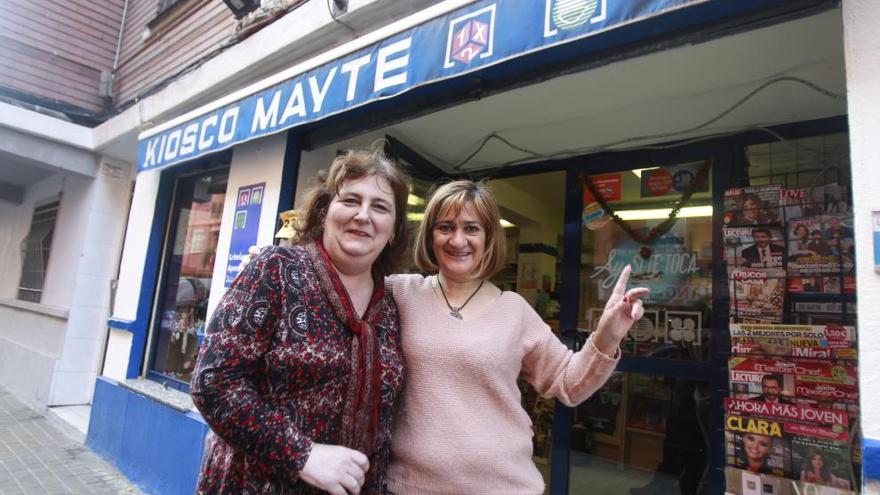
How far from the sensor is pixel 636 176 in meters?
3.31

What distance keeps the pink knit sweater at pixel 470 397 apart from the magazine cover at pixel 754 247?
5.57 feet

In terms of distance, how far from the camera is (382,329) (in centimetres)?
152

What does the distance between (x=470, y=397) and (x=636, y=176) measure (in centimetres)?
243

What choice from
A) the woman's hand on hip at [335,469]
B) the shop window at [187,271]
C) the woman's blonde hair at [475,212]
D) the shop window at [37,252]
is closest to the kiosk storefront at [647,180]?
the shop window at [187,271]

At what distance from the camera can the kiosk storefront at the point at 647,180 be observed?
2205 millimetres

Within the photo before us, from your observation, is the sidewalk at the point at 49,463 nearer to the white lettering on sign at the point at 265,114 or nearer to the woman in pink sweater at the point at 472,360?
the white lettering on sign at the point at 265,114

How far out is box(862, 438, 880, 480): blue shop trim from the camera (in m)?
1.32

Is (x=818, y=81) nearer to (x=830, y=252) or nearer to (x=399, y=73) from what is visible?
(x=830, y=252)

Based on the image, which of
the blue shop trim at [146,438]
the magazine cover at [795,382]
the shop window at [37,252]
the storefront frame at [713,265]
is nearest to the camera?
the magazine cover at [795,382]

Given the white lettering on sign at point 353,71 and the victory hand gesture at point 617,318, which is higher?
the white lettering on sign at point 353,71

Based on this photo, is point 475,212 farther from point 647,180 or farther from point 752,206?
point 647,180

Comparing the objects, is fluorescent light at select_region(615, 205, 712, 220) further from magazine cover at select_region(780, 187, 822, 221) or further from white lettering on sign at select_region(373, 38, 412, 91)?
white lettering on sign at select_region(373, 38, 412, 91)

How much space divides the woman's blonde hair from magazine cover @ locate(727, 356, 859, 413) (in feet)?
5.77

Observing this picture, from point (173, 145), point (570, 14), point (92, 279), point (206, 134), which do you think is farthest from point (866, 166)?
point (92, 279)
